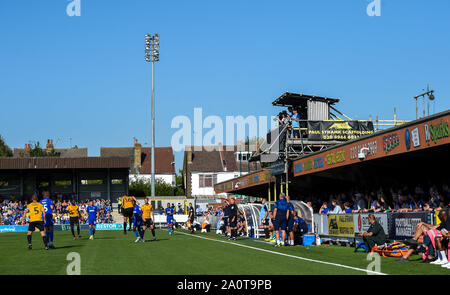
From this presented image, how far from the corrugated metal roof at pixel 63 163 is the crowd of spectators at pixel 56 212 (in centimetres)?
389

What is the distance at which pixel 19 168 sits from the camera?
61.5m

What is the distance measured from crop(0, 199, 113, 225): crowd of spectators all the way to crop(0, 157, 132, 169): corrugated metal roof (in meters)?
3.89

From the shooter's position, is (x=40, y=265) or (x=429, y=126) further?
(x=429, y=126)

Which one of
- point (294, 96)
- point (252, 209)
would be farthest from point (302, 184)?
point (252, 209)

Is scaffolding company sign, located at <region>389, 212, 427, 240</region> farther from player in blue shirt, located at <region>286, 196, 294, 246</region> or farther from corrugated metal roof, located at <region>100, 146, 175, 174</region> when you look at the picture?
corrugated metal roof, located at <region>100, 146, 175, 174</region>

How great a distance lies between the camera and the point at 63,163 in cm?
6247

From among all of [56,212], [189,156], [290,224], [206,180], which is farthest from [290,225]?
[189,156]

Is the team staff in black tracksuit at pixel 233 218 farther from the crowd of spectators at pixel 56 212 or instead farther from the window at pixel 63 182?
the window at pixel 63 182

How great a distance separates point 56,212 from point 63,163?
26.9 ft

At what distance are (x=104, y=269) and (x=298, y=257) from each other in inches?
227

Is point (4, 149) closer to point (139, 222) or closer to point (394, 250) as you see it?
point (139, 222)

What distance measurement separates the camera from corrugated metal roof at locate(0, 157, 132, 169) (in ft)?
203

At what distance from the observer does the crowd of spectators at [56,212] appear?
2085 inches
